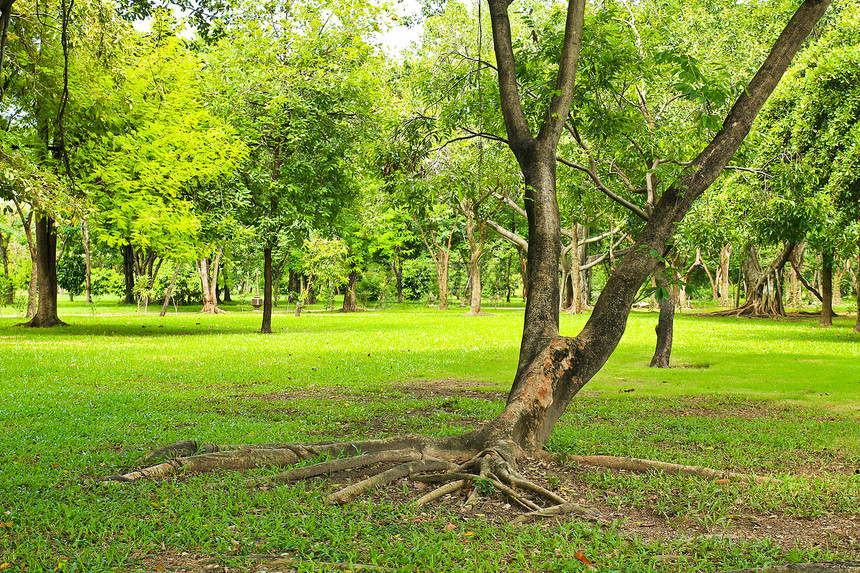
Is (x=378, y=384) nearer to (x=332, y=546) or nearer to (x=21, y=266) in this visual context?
(x=332, y=546)

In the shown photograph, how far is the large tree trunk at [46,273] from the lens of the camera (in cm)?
2453

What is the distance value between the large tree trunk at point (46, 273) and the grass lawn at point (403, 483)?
8.63 m

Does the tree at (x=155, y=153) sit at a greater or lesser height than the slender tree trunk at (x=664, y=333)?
greater

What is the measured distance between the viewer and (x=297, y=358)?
679 inches

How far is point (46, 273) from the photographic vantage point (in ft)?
81.4

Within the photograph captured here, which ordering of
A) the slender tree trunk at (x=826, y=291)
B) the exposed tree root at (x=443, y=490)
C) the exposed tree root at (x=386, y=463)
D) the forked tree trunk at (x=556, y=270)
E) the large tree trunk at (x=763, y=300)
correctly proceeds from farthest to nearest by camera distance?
the large tree trunk at (x=763, y=300)
the slender tree trunk at (x=826, y=291)
the forked tree trunk at (x=556, y=270)
the exposed tree root at (x=386, y=463)
the exposed tree root at (x=443, y=490)

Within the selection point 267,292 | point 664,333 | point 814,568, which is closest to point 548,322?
point 814,568

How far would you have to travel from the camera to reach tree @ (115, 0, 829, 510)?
639 centimetres

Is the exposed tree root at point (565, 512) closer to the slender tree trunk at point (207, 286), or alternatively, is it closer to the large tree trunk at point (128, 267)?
the slender tree trunk at point (207, 286)

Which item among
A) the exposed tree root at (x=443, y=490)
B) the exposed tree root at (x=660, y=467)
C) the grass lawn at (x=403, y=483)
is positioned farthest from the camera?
the exposed tree root at (x=660, y=467)

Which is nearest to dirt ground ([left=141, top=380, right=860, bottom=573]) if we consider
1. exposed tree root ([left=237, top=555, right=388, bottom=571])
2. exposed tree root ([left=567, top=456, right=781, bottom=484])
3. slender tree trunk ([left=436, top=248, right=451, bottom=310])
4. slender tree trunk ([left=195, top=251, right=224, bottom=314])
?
exposed tree root ([left=237, top=555, right=388, bottom=571])

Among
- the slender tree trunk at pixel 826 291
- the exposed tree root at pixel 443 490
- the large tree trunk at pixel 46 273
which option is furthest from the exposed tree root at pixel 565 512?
the slender tree trunk at pixel 826 291

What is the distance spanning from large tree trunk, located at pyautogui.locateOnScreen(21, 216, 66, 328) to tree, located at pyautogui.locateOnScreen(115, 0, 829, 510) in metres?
21.5

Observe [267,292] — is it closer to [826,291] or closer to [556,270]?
[556,270]
